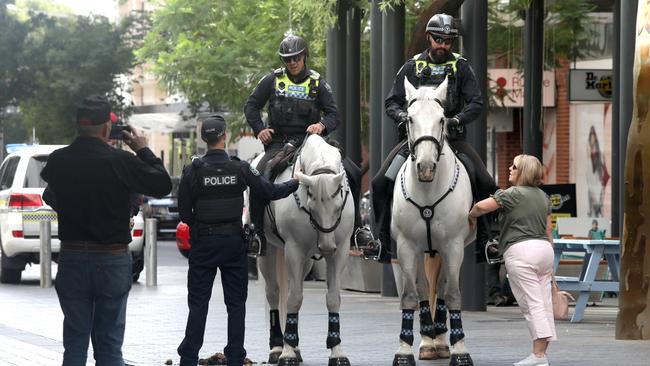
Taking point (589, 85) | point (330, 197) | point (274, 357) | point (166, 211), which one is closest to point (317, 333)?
point (274, 357)

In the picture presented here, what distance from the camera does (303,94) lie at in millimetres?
14055

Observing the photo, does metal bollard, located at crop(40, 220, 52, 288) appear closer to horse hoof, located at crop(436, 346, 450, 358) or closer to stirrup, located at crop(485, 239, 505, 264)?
horse hoof, located at crop(436, 346, 450, 358)

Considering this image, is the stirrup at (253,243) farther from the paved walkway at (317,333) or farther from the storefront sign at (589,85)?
the storefront sign at (589,85)

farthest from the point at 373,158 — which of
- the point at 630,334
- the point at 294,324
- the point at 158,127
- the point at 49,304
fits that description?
the point at 158,127

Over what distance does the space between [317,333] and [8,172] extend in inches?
449

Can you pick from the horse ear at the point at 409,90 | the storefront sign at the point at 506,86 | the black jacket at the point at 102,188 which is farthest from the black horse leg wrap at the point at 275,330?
the storefront sign at the point at 506,86

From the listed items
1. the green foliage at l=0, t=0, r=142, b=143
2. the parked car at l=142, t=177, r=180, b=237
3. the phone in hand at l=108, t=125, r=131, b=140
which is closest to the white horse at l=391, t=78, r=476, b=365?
the phone in hand at l=108, t=125, r=131, b=140

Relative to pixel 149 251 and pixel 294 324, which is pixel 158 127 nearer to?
pixel 149 251

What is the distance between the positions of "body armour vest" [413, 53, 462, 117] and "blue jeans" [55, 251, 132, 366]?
4.77 m

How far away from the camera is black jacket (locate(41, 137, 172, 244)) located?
9.77 meters

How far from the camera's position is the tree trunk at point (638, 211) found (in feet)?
49.8

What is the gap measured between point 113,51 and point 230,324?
181 feet

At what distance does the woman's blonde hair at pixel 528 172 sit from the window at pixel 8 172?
14.8 metres

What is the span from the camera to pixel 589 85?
2662 cm
